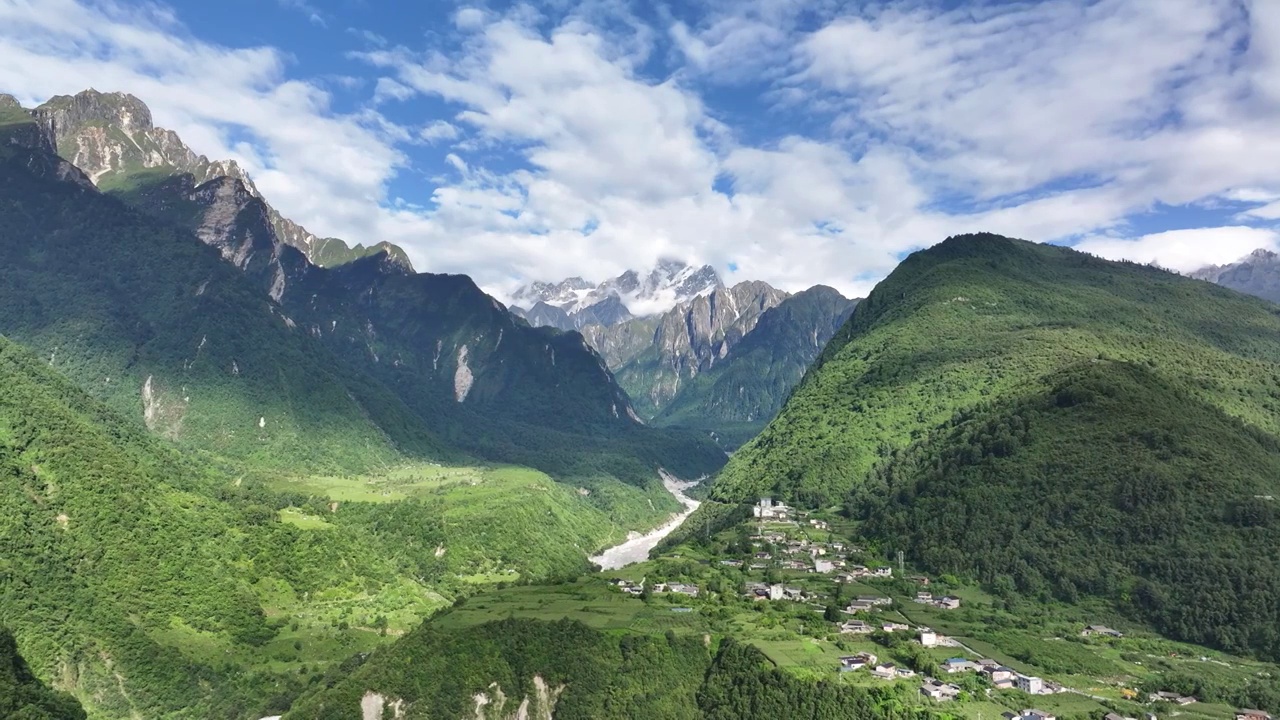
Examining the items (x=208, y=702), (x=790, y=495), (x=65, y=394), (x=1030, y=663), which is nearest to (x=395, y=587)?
(x=208, y=702)

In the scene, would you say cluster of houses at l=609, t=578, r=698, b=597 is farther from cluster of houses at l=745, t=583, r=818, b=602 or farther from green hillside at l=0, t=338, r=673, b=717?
green hillside at l=0, t=338, r=673, b=717

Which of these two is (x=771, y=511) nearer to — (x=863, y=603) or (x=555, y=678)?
(x=863, y=603)

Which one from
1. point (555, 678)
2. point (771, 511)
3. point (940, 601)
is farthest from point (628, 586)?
point (771, 511)

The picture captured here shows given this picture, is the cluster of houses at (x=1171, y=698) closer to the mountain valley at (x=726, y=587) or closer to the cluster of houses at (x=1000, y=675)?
the mountain valley at (x=726, y=587)

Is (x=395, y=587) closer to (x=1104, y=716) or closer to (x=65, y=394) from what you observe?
(x=65, y=394)

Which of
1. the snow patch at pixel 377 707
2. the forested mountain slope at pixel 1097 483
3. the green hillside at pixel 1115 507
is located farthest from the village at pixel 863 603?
the snow patch at pixel 377 707

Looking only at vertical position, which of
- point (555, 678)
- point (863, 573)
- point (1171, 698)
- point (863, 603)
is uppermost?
point (863, 573)
